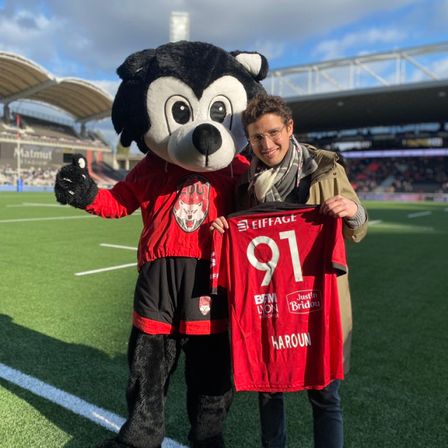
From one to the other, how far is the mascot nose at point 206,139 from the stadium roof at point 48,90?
38.2m

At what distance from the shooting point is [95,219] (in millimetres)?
12812

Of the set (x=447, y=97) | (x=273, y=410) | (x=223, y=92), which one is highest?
(x=447, y=97)

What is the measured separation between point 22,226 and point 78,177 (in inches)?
373

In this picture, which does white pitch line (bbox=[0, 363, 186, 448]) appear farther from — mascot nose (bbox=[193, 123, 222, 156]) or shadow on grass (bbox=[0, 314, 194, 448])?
mascot nose (bbox=[193, 123, 222, 156])

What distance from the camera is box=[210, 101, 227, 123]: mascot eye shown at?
2.13 m

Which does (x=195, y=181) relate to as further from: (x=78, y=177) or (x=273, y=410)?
(x=273, y=410)

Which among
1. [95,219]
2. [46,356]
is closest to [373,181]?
[95,219]

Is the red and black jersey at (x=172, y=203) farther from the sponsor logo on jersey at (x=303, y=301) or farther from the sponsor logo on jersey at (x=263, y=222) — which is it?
the sponsor logo on jersey at (x=303, y=301)

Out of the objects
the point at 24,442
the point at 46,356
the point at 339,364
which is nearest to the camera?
the point at 339,364

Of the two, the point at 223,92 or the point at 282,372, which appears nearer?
the point at 282,372

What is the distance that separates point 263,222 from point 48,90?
51796 mm

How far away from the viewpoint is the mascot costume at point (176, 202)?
2.01 m

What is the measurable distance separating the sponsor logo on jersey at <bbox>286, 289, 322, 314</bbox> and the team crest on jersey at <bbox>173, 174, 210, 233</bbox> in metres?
0.52

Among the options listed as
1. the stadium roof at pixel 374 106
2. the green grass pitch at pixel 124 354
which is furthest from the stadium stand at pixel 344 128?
the green grass pitch at pixel 124 354
